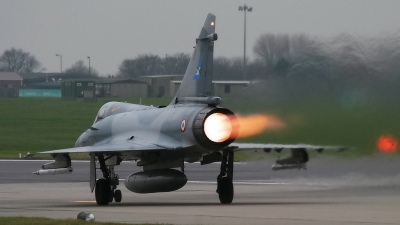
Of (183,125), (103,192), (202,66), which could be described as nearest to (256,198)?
(183,125)

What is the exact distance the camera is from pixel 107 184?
2294 centimetres

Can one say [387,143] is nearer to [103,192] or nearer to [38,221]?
[103,192]

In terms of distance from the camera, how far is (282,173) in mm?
31266

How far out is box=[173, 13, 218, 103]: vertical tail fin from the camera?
22.7 metres

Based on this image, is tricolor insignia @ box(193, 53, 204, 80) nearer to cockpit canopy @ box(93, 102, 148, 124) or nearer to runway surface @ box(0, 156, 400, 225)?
cockpit canopy @ box(93, 102, 148, 124)

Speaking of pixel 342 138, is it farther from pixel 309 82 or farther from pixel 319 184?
pixel 319 184

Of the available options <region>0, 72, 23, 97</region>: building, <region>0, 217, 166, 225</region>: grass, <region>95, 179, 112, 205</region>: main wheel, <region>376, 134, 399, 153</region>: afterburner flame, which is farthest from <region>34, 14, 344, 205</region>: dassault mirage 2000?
<region>0, 72, 23, 97</region>: building

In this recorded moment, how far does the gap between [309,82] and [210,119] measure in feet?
13.2

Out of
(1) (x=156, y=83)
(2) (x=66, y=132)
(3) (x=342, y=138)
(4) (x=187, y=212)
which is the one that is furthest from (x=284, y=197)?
(1) (x=156, y=83)

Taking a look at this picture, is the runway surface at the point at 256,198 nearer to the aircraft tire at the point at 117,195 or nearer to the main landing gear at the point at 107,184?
the aircraft tire at the point at 117,195

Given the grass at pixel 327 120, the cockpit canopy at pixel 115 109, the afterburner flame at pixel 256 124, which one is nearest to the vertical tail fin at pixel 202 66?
the afterburner flame at pixel 256 124

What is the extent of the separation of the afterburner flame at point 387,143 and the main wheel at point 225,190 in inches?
165

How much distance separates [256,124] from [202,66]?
2203mm

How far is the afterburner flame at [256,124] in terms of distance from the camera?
23094 millimetres
